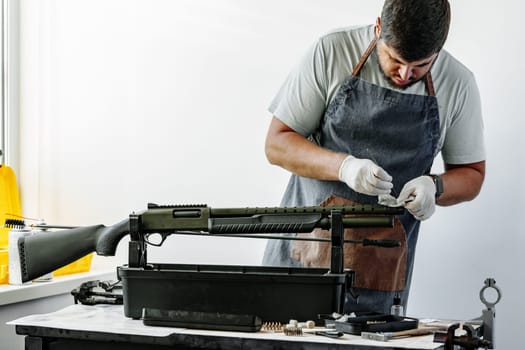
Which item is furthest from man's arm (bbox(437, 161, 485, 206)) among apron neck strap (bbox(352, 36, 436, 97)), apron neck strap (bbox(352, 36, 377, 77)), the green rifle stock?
the green rifle stock

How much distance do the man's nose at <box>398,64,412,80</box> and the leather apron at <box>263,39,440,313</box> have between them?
3.8 inches

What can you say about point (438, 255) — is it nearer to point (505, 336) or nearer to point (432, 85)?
point (505, 336)

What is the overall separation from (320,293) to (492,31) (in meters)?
1.24

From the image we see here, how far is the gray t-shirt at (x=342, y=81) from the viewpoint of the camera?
2.00m

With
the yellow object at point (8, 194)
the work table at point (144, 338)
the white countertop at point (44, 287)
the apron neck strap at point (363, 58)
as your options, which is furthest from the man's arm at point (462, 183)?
the yellow object at point (8, 194)

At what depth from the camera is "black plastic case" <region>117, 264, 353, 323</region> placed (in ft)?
4.58

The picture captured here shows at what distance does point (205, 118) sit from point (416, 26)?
113cm

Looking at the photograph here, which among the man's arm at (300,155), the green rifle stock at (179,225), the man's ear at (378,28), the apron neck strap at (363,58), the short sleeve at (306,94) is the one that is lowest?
the green rifle stock at (179,225)

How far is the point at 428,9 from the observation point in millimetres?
1688

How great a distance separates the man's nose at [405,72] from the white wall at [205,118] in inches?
18.7

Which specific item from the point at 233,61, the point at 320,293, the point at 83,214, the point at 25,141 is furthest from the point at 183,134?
the point at 320,293

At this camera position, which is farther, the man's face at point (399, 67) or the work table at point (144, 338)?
the man's face at point (399, 67)

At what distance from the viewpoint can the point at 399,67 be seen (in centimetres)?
187

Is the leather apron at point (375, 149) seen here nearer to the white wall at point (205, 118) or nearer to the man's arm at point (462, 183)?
the man's arm at point (462, 183)
